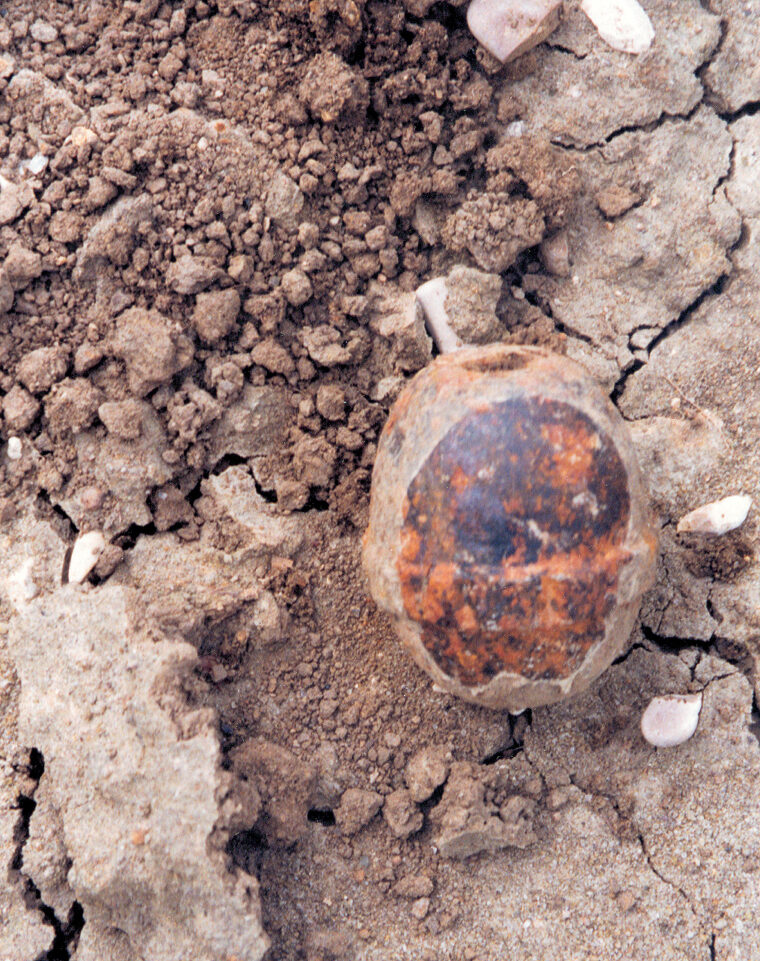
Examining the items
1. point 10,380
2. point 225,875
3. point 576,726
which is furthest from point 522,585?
point 10,380

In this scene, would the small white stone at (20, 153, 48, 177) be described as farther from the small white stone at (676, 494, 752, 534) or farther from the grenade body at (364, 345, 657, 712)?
the small white stone at (676, 494, 752, 534)

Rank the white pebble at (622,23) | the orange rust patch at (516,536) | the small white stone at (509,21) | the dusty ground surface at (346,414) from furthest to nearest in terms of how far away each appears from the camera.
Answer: the white pebble at (622,23), the small white stone at (509,21), the dusty ground surface at (346,414), the orange rust patch at (516,536)

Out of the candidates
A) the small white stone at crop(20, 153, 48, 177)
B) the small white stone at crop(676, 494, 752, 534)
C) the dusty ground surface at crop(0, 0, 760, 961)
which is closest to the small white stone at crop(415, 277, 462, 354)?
the dusty ground surface at crop(0, 0, 760, 961)

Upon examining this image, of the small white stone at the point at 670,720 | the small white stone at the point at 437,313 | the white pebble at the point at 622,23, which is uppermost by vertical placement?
the white pebble at the point at 622,23

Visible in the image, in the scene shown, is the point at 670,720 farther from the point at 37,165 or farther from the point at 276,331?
the point at 37,165

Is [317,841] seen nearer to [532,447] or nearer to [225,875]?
[225,875]

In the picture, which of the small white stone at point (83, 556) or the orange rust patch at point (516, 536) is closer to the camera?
the orange rust patch at point (516, 536)

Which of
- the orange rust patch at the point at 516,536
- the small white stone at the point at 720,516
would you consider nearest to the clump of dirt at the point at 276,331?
the orange rust patch at the point at 516,536

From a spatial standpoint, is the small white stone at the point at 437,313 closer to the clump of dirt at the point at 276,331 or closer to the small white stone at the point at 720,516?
the clump of dirt at the point at 276,331
